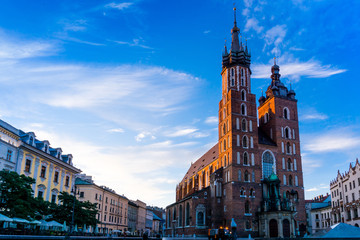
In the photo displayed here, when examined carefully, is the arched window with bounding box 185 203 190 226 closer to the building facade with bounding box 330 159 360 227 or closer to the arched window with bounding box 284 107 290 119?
the arched window with bounding box 284 107 290 119

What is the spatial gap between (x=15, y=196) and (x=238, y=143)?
35.2 m

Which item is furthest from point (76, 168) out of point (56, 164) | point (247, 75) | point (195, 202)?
point (247, 75)

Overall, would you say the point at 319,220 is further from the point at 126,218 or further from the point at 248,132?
the point at 126,218

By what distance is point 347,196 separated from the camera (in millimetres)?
64000

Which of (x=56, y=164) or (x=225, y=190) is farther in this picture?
(x=225, y=190)

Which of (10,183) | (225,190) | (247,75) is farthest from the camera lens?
(247,75)

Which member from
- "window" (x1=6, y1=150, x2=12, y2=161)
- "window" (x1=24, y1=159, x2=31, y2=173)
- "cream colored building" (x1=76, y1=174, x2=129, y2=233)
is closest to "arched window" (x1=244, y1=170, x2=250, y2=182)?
"cream colored building" (x1=76, y1=174, x2=129, y2=233)

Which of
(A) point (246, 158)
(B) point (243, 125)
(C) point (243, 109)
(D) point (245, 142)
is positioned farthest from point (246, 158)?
(C) point (243, 109)

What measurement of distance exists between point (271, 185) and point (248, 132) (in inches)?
370

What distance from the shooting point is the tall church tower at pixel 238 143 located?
50594mm

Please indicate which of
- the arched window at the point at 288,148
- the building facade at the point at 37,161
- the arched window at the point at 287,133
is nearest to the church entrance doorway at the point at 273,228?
the arched window at the point at 288,148

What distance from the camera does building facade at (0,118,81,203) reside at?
34969mm

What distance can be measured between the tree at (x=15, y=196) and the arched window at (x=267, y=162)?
37771 mm

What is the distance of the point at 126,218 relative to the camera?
88000mm
